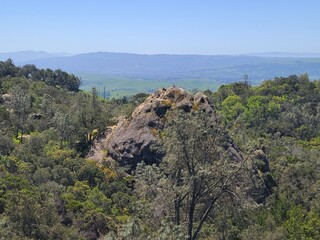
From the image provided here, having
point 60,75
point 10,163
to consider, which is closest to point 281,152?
point 10,163

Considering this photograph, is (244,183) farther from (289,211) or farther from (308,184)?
(308,184)

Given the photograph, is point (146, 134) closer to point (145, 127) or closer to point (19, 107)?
point (145, 127)

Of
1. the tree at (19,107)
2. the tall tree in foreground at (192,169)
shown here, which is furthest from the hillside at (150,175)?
the tree at (19,107)

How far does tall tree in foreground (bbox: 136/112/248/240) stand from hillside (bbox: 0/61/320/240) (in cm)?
4

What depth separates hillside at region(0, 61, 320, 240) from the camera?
56.7 feet

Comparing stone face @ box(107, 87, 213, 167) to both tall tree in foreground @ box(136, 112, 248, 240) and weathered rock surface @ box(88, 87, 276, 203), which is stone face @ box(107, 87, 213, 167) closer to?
weathered rock surface @ box(88, 87, 276, 203)

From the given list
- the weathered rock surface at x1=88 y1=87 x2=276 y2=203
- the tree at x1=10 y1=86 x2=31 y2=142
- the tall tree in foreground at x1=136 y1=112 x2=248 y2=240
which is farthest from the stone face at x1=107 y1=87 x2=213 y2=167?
the tall tree in foreground at x1=136 y1=112 x2=248 y2=240

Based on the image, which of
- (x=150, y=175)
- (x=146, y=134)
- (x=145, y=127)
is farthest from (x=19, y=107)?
(x=150, y=175)

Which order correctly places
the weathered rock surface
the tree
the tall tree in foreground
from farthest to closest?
the tree → the weathered rock surface → the tall tree in foreground

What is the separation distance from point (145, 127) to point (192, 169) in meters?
21.1

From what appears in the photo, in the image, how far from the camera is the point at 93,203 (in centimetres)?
2959

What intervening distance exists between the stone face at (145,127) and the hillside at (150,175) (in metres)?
0.10

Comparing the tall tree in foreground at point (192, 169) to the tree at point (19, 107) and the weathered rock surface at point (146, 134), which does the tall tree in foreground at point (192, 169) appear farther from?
the tree at point (19, 107)

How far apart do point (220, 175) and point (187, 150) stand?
168 cm
